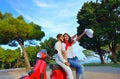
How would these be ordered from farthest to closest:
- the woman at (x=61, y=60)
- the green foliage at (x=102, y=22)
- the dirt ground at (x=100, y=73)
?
the green foliage at (x=102, y=22), the dirt ground at (x=100, y=73), the woman at (x=61, y=60)

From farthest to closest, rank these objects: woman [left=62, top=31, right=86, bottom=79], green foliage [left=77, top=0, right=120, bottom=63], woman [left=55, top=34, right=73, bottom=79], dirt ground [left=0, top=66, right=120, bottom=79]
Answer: green foliage [left=77, top=0, right=120, bottom=63], dirt ground [left=0, top=66, right=120, bottom=79], woman [left=62, top=31, right=86, bottom=79], woman [left=55, top=34, right=73, bottom=79]

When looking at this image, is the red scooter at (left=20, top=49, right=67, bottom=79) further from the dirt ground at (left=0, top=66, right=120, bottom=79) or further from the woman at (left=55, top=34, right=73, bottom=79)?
the dirt ground at (left=0, top=66, right=120, bottom=79)

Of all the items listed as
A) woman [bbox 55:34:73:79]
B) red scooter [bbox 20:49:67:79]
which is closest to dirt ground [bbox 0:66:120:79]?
red scooter [bbox 20:49:67:79]

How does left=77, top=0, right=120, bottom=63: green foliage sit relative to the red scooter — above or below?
above

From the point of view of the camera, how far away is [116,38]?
25516 mm

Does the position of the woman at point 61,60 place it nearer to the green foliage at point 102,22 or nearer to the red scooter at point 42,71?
the red scooter at point 42,71

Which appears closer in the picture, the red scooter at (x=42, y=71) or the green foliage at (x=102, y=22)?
the red scooter at (x=42, y=71)

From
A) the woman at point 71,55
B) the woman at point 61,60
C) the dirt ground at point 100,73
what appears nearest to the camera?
the woman at point 61,60

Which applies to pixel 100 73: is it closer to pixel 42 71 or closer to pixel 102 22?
pixel 42 71

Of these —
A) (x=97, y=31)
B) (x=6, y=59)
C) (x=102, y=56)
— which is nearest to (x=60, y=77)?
(x=97, y=31)

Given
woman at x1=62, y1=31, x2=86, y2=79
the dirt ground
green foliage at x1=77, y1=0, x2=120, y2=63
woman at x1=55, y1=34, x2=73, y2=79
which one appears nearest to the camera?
woman at x1=55, y1=34, x2=73, y2=79

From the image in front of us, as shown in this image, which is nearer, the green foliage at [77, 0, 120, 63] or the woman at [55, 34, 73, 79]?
the woman at [55, 34, 73, 79]

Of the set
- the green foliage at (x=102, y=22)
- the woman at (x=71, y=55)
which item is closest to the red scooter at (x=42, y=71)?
the woman at (x=71, y=55)

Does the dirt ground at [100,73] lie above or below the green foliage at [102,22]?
below
